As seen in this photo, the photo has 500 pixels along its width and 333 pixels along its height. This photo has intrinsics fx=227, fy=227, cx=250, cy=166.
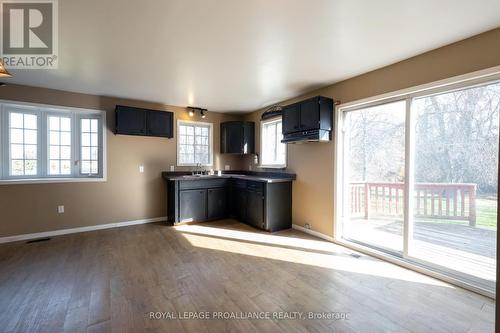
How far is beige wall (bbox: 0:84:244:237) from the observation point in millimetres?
3596

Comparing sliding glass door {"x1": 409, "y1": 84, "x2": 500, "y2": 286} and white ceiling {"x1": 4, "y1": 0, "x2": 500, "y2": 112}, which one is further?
sliding glass door {"x1": 409, "y1": 84, "x2": 500, "y2": 286}

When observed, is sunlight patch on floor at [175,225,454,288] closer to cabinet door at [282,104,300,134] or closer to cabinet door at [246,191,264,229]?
cabinet door at [246,191,264,229]

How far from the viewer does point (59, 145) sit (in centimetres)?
398

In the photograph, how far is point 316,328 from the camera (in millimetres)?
1723

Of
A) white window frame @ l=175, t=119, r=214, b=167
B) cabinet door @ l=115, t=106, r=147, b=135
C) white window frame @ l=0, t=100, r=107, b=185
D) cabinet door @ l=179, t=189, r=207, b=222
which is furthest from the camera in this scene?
white window frame @ l=175, t=119, r=214, b=167

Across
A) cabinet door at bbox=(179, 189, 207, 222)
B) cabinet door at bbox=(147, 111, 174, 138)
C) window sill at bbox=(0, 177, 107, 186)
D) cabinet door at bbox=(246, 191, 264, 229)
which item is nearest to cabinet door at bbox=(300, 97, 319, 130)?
cabinet door at bbox=(246, 191, 264, 229)

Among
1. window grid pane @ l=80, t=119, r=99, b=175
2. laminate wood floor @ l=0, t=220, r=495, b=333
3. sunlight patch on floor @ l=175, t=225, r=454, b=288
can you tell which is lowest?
laminate wood floor @ l=0, t=220, r=495, b=333

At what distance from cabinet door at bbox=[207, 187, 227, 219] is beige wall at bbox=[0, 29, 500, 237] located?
1022 millimetres

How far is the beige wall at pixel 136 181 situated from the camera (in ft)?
9.73

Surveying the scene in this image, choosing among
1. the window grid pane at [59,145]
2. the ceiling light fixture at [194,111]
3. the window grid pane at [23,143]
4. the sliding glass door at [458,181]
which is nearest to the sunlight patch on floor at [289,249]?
the sliding glass door at [458,181]

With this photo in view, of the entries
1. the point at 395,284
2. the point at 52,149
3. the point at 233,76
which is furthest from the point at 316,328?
the point at 52,149

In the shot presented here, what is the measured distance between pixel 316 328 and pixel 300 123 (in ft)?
9.07

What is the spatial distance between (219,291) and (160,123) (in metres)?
3.61

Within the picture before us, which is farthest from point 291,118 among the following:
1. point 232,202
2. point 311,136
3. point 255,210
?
point 232,202
